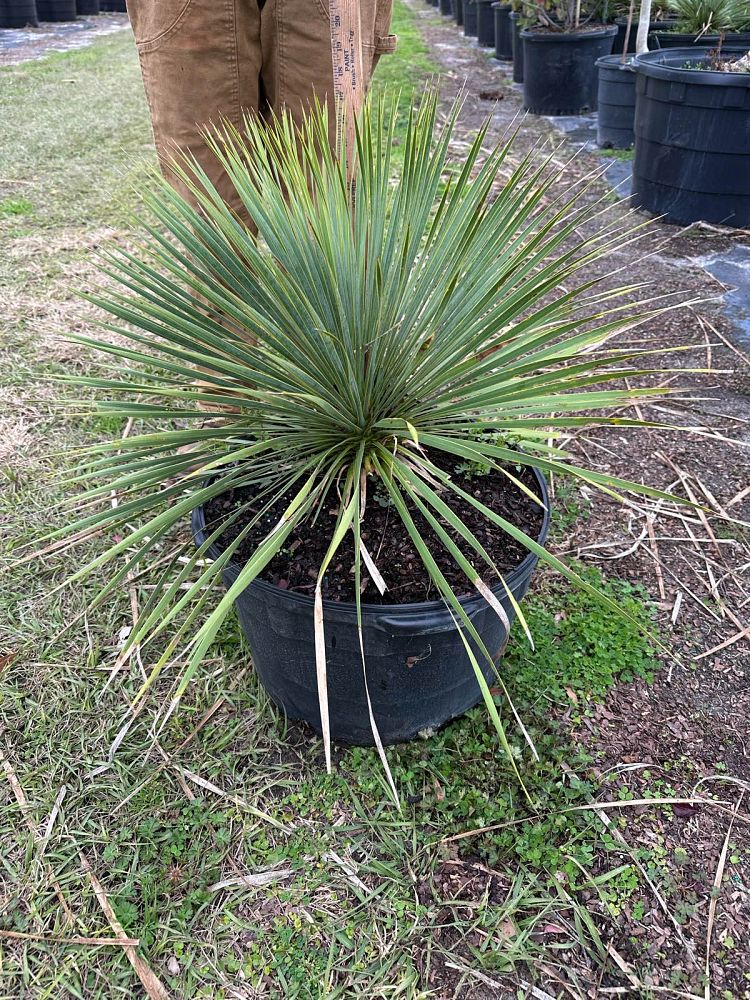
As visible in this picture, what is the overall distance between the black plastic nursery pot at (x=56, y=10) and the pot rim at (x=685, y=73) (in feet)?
33.4

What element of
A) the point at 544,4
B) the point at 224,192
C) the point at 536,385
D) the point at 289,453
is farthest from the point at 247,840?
the point at 544,4

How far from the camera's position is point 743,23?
13.1 feet

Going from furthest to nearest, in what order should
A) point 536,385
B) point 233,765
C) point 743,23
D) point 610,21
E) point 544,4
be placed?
point 610,21
point 544,4
point 743,23
point 233,765
point 536,385

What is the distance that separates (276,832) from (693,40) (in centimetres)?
491

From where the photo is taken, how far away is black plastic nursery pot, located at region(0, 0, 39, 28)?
9.48 meters

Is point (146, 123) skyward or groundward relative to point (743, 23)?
groundward

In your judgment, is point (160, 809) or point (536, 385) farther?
point (160, 809)

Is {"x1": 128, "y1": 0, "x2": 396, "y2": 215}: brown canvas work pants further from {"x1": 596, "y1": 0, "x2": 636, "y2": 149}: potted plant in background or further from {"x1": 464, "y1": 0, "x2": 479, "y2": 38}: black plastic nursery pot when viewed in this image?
{"x1": 464, "y1": 0, "x2": 479, "y2": 38}: black plastic nursery pot

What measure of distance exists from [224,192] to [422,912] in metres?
1.57

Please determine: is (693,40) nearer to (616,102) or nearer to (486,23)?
(616,102)

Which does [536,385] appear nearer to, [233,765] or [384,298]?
[384,298]

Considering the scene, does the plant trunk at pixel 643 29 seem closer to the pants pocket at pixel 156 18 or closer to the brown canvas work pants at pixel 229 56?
the brown canvas work pants at pixel 229 56

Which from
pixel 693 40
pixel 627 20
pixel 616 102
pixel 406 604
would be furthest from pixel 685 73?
pixel 406 604

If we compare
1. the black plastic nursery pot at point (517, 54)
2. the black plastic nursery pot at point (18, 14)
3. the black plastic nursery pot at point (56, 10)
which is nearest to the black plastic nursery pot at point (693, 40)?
the black plastic nursery pot at point (517, 54)
